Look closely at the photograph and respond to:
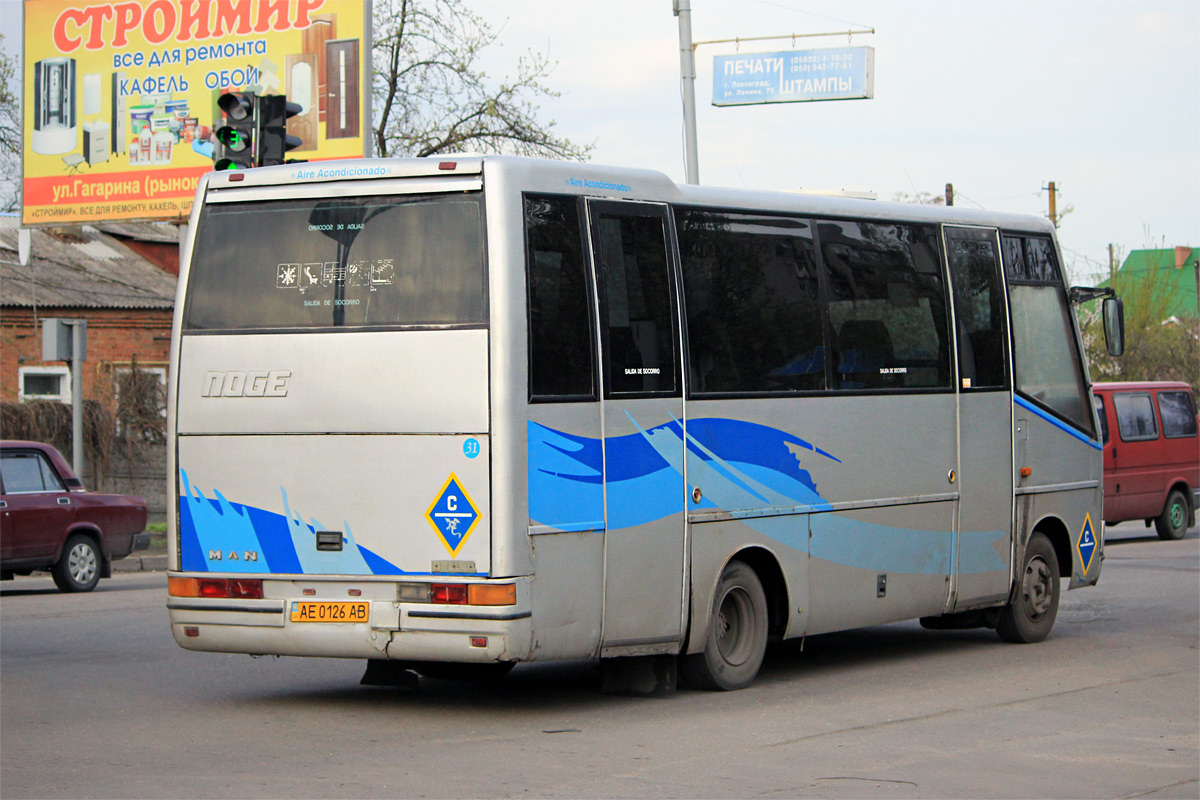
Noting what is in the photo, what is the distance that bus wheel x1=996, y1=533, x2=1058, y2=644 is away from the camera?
1282cm

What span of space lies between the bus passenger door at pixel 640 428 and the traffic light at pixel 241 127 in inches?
219

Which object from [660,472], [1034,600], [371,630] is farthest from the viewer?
[1034,600]

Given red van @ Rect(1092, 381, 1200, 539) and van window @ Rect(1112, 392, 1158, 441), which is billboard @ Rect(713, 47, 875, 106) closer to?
red van @ Rect(1092, 381, 1200, 539)

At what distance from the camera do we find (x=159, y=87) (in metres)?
26.9

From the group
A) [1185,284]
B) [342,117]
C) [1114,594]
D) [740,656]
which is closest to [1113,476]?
→ [1114,594]

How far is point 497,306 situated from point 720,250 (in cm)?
209

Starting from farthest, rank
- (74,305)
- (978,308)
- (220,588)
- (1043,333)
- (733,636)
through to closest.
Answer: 1. (74,305)
2. (1043,333)
3. (978,308)
4. (733,636)
5. (220,588)

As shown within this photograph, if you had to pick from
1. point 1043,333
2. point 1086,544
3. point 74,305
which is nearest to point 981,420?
point 1043,333

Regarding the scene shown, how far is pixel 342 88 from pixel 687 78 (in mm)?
7161

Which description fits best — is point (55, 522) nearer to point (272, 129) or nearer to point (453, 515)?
point (272, 129)

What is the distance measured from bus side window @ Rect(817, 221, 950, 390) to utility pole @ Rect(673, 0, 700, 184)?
8.47 meters

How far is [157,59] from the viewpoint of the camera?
26953 mm

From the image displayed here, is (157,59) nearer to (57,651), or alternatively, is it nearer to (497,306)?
(57,651)

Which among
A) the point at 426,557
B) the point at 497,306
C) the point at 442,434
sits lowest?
the point at 426,557
